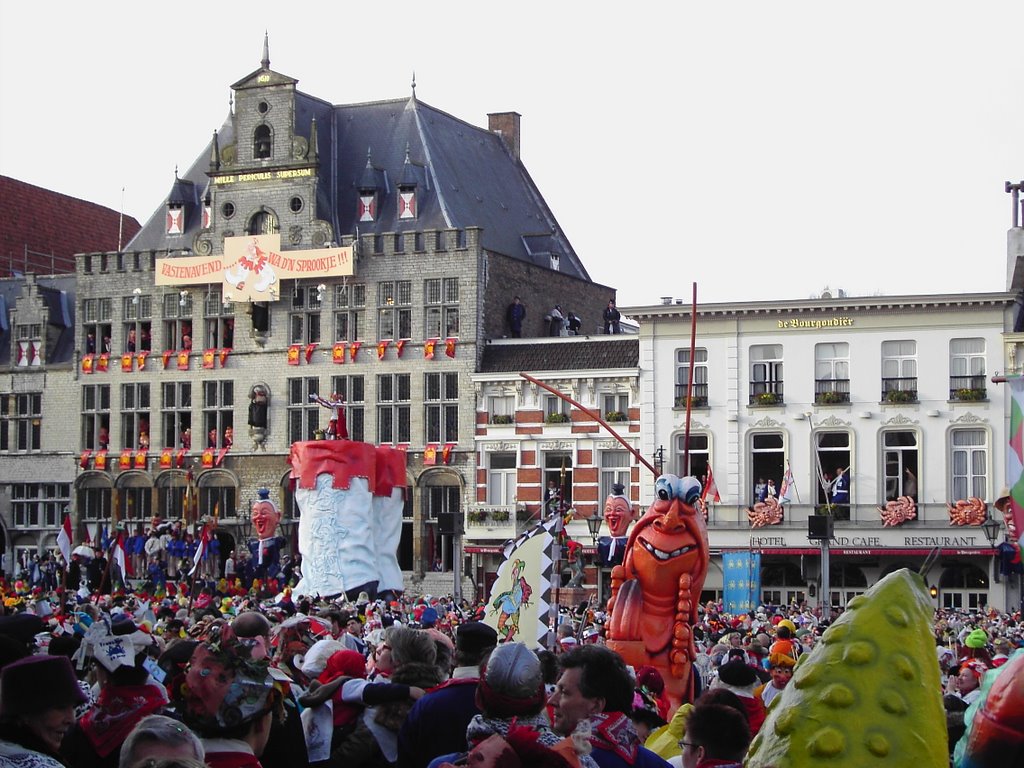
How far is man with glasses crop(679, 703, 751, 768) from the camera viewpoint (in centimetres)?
577

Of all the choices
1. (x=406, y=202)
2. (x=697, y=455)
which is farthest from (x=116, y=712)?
(x=406, y=202)

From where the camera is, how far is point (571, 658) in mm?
6035

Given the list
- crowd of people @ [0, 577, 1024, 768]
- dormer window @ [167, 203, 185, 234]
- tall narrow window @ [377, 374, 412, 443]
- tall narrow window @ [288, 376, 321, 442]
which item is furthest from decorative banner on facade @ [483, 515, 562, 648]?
dormer window @ [167, 203, 185, 234]

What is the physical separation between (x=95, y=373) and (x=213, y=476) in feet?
17.6

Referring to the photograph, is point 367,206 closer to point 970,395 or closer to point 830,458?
point 830,458

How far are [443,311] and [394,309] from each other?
1.53m

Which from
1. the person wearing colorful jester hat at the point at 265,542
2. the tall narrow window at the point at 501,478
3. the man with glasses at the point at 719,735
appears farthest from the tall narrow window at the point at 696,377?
the man with glasses at the point at 719,735

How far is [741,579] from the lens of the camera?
1495 inches

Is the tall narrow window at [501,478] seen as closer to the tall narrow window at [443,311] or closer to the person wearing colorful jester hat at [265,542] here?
the tall narrow window at [443,311]

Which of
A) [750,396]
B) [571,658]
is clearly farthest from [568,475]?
[571,658]

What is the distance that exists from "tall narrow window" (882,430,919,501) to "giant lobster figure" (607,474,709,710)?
98.6ft

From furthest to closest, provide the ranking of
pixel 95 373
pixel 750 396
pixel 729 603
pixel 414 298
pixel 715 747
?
pixel 95 373
pixel 414 298
pixel 750 396
pixel 729 603
pixel 715 747

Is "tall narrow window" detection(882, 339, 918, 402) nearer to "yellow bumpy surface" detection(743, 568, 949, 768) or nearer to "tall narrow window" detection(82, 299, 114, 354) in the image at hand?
"tall narrow window" detection(82, 299, 114, 354)

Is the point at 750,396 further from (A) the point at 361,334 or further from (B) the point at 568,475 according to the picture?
(A) the point at 361,334
